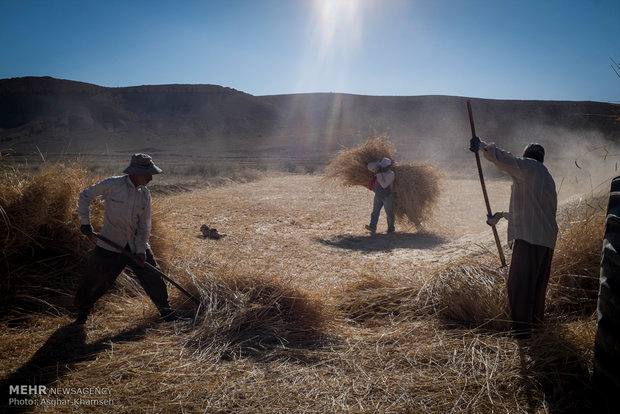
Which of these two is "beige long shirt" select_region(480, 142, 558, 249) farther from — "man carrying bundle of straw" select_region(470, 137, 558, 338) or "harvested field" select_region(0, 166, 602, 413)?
"harvested field" select_region(0, 166, 602, 413)

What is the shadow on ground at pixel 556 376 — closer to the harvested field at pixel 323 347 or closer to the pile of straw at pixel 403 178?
the harvested field at pixel 323 347

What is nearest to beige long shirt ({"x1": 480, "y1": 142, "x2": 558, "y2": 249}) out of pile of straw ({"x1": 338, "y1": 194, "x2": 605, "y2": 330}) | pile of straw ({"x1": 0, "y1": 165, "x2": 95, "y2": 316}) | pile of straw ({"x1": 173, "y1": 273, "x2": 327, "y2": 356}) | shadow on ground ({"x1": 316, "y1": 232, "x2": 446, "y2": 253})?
pile of straw ({"x1": 338, "y1": 194, "x2": 605, "y2": 330})

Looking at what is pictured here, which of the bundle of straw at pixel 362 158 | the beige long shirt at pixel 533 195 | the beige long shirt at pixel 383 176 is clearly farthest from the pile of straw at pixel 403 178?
the beige long shirt at pixel 533 195

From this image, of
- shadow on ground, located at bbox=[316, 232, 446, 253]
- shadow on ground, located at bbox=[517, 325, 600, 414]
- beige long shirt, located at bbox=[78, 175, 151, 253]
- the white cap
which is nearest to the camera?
shadow on ground, located at bbox=[517, 325, 600, 414]

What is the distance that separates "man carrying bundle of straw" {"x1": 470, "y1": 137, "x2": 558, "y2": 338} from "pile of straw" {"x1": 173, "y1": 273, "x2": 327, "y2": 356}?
1592 mm

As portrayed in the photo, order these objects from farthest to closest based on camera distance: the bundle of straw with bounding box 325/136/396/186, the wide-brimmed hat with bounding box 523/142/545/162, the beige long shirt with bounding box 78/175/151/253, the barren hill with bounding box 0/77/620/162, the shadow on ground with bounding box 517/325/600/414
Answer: the barren hill with bounding box 0/77/620/162 < the bundle of straw with bounding box 325/136/396/186 < the beige long shirt with bounding box 78/175/151/253 < the wide-brimmed hat with bounding box 523/142/545/162 < the shadow on ground with bounding box 517/325/600/414

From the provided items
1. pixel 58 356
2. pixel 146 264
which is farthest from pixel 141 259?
pixel 58 356

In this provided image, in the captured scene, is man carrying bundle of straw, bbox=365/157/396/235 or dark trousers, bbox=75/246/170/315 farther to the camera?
man carrying bundle of straw, bbox=365/157/396/235

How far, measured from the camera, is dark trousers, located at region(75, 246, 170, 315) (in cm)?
370

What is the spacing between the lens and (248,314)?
3537 mm

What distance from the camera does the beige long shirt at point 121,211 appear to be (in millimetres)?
3682

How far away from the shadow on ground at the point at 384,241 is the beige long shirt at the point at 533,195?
386cm

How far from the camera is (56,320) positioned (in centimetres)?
371

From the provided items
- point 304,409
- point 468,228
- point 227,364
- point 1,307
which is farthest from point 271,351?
point 468,228
